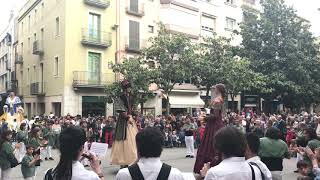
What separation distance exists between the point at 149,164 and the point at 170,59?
24807 mm

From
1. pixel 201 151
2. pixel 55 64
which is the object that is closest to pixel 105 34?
pixel 55 64

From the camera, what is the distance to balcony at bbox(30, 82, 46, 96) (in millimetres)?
36403

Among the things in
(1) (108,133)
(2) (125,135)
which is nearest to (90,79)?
(1) (108,133)

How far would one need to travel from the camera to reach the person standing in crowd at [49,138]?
18.0 meters

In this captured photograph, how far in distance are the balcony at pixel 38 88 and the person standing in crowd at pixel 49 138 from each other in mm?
15034

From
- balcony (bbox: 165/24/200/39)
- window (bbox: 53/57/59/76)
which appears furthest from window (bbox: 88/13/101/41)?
balcony (bbox: 165/24/200/39)

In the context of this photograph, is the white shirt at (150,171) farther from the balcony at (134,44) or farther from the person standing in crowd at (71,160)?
the balcony at (134,44)

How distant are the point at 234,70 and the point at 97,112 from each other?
9934mm

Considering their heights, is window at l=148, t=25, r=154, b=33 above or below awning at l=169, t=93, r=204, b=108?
above

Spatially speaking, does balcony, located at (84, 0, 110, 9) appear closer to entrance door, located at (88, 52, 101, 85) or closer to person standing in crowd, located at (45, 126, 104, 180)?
entrance door, located at (88, 52, 101, 85)

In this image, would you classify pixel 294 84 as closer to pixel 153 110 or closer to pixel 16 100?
pixel 153 110

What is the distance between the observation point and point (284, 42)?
3666 centimetres

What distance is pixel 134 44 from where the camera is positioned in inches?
1383

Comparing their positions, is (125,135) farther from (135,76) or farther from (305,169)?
(135,76)
